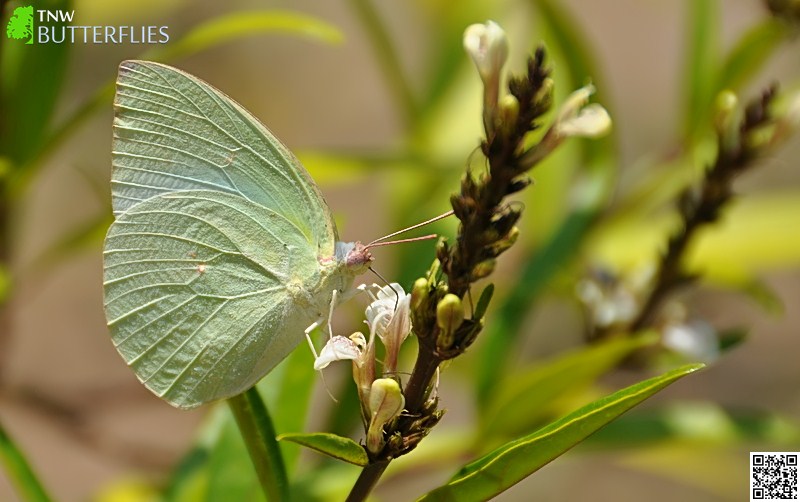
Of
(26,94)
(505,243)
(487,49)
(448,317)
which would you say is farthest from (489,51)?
(26,94)

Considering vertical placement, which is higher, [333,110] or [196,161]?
[333,110]

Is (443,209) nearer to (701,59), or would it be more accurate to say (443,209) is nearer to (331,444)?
(701,59)

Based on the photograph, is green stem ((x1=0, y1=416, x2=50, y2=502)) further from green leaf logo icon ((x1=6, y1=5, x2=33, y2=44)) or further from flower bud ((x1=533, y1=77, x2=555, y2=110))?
flower bud ((x1=533, y1=77, x2=555, y2=110))

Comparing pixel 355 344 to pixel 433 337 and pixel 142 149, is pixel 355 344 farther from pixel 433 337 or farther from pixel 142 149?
pixel 142 149

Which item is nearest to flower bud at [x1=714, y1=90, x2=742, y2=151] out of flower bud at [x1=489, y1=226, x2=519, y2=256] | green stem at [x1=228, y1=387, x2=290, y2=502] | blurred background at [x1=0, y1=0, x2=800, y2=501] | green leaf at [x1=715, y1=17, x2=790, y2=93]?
blurred background at [x1=0, y1=0, x2=800, y2=501]

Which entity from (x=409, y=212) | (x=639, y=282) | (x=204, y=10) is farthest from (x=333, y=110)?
(x=639, y=282)

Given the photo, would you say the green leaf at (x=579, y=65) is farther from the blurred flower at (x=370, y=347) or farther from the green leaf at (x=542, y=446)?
the green leaf at (x=542, y=446)

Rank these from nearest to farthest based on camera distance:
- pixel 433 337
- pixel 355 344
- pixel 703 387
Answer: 1. pixel 433 337
2. pixel 355 344
3. pixel 703 387
